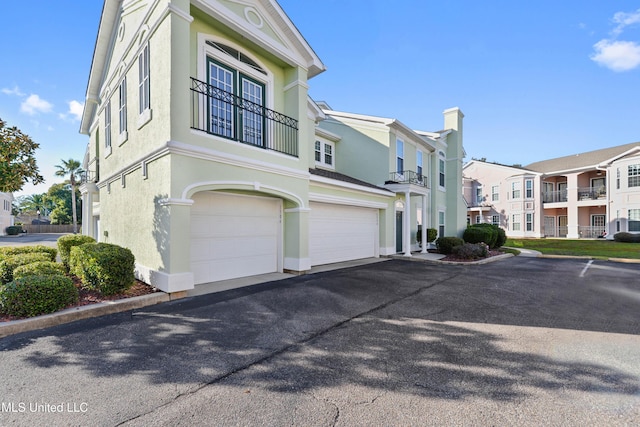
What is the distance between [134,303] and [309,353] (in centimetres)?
392

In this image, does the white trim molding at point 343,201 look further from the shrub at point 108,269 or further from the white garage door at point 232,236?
the shrub at point 108,269

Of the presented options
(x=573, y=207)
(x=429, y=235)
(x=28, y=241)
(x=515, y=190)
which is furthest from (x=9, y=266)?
(x=573, y=207)

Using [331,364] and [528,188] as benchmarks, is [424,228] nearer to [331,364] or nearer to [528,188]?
[331,364]

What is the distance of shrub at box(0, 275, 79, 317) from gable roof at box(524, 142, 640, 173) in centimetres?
3658

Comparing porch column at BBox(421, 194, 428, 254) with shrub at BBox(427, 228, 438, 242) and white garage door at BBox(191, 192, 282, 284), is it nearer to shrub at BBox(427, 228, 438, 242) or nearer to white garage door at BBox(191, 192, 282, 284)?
shrub at BBox(427, 228, 438, 242)

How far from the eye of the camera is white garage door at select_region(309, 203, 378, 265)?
10.6m

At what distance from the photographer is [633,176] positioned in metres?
23.5

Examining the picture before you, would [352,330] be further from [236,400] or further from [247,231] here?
[247,231]

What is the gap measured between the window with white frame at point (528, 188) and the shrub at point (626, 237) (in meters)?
7.38

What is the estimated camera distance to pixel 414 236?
→ 16.0 m

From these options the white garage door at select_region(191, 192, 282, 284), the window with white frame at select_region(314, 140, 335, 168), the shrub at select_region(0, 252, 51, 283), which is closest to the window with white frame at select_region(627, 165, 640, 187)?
the window with white frame at select_region(314, 140, 335, 168)

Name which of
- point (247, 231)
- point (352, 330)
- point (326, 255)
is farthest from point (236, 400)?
point (326, 255)

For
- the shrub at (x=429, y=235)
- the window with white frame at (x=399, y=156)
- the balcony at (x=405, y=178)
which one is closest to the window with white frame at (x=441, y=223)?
the shrub at (x=429, y=235)

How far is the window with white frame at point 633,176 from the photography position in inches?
916
